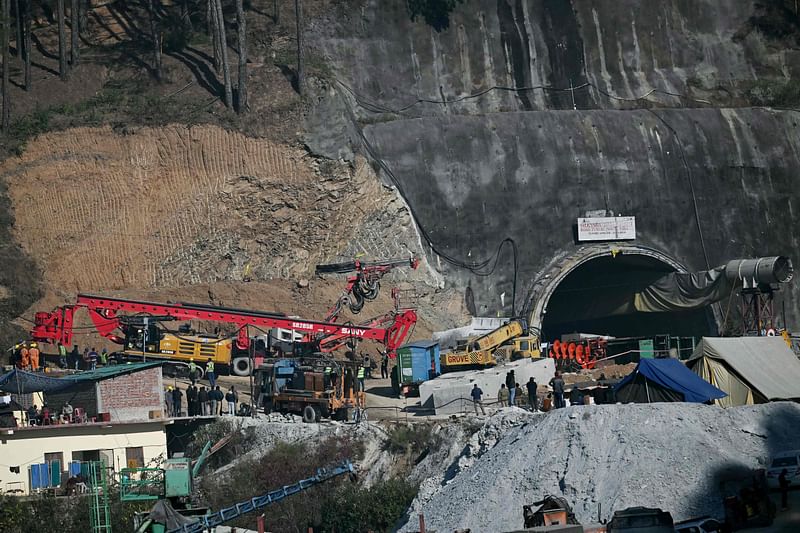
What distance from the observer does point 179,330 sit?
57.1m

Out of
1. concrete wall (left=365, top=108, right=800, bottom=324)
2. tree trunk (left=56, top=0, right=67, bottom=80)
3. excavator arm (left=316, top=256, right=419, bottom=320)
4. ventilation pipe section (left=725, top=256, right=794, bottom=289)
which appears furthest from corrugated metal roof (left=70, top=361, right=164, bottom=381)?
ventilation pipe section (left=725, top=256, right=794, bottom=289)

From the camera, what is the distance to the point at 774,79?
7644 cm

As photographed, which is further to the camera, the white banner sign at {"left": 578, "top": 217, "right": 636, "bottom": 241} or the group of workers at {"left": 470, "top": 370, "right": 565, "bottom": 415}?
the white banner sign at {"left": 578, "top": 217, "right": 636, "bottom": 241}

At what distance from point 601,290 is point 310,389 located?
1062 inches

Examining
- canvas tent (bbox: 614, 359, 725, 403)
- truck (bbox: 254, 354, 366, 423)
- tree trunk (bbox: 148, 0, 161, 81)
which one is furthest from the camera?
tree trunk (bbox: 148, 0, 161, 81)

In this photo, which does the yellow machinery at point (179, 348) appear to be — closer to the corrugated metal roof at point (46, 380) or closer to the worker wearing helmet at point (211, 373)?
the worker wearing helmet at point (211, 373)

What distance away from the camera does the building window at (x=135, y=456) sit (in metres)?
46.3

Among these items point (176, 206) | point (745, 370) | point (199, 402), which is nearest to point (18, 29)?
point (176, 206)

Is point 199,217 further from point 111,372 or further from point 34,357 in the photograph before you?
point 111,372

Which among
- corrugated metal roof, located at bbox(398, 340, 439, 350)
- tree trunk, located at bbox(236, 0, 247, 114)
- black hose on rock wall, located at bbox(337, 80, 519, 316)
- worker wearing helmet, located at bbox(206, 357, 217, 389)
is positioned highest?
tree trunk, located at bbox(236, 0, 247, 114)

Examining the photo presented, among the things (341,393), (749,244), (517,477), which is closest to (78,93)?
(341,393)

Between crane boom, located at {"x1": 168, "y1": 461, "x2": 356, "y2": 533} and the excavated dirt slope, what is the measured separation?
59.2ft

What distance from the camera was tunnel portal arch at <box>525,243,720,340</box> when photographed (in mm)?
65312

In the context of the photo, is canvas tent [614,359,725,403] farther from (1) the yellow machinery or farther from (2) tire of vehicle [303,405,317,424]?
(1) the yellow machinery
